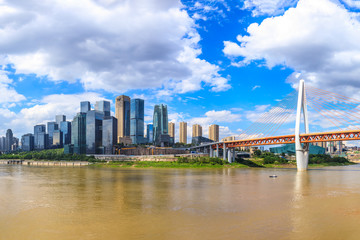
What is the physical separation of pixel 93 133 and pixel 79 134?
40.9 feet

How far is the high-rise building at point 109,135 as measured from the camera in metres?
162

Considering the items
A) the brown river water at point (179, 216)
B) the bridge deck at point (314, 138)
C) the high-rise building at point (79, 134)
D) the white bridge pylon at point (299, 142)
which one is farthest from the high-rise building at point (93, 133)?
the brown river water at point (179, 216)

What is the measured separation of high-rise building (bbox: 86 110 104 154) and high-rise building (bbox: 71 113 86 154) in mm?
5049

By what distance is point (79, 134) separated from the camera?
169m

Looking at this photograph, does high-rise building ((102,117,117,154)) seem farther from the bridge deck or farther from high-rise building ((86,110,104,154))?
the bridge deck

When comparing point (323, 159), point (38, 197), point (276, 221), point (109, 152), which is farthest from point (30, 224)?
point (109, 152)

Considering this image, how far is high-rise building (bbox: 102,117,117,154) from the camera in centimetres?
16250

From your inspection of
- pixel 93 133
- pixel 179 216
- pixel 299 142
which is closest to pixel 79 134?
pixel 93 133

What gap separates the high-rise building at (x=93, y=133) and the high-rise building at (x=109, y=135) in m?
3.08

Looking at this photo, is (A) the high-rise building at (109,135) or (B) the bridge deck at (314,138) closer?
(B) the bridge deck at (314,138)

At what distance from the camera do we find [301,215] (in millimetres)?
17188

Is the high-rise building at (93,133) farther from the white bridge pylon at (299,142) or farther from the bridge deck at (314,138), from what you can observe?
the white bridge pylon at (299,142)

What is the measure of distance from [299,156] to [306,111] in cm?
1050

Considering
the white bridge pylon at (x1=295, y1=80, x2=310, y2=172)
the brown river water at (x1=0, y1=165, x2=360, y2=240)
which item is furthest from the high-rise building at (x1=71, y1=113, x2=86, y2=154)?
the brown river water at (x1=0, y1=165, x2=360, y2=240)
